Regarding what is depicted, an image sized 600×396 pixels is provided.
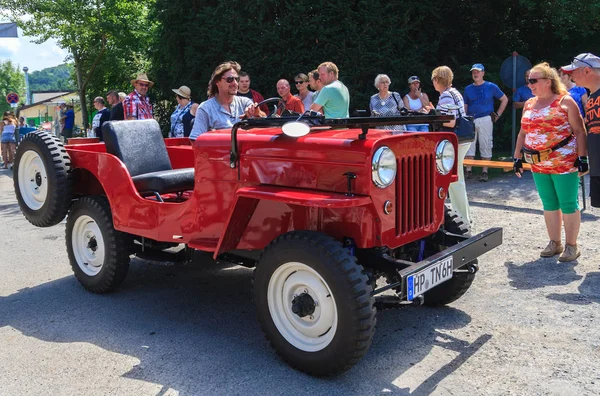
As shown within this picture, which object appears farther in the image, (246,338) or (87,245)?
Answer: (87,245)

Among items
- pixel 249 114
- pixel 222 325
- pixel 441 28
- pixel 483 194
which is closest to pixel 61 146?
pixel 249 114

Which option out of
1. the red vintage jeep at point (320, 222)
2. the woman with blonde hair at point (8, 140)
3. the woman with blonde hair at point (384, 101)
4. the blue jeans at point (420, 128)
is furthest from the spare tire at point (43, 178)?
the woman with blonde hair at point (8, 140)

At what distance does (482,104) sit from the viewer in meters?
10.2

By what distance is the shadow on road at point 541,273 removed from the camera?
505 cm

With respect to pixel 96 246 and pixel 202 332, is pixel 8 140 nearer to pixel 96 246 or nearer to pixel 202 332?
pixel 96 246

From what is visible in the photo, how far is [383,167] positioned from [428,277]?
0.70 m

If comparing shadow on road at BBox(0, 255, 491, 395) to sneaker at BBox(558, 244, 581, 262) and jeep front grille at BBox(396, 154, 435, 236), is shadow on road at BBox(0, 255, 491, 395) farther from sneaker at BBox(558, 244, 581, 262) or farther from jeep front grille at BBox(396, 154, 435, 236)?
sneaker at BBox(558, 244, 581, 262)

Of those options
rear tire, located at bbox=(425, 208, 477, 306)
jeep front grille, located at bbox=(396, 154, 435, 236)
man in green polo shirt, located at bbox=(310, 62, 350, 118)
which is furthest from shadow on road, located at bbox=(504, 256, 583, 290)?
man in green polo shirt, located at bbox=(310, 62, 350, 118)

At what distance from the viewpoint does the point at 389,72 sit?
12.2 m

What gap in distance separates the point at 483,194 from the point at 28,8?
20.3 m

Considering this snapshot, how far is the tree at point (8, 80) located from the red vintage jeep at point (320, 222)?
101171mm

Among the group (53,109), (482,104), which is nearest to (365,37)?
(482,104)

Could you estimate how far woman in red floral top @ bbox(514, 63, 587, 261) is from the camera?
17.4 feet

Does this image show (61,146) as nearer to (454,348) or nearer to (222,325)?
(222,325)
